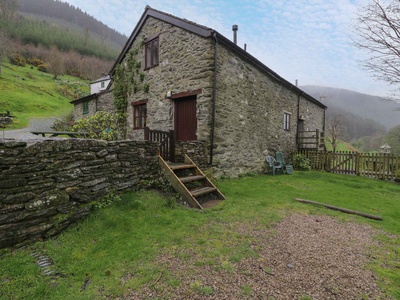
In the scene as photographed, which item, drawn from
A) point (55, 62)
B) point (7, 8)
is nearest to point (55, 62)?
point (55, 62)

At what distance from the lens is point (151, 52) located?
9.84 m

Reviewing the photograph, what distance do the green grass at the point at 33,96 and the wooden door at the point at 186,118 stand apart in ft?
40.4

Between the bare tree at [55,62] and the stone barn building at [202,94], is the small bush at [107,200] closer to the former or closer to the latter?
the stone barn building at [202,94]

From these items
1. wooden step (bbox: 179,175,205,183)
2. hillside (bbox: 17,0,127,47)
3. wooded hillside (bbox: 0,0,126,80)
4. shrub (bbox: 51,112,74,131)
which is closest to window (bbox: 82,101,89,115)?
shrub (bbox: 51,112,74,131)

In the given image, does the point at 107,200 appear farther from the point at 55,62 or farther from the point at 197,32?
the point at 55,62

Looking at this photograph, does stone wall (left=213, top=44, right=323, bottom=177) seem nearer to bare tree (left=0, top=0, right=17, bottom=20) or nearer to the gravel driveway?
the gravel driveway

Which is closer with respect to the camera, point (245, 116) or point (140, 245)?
point (140, 245)

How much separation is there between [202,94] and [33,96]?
84.1 ft

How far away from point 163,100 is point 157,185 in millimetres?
4943

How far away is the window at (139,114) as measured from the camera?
1037 centimetres

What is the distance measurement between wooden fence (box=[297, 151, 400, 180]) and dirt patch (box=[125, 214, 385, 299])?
8634mm

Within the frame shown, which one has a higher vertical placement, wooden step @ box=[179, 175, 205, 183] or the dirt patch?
wooden step @ box=[179, 175, 205, 183]

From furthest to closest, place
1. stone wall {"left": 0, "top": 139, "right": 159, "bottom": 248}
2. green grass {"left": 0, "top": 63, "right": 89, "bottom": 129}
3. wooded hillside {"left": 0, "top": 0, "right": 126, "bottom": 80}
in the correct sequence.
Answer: wooded hillside {"left": 0, "top": 0, "right": 126, "bottom": 80} < green grass {"left": 0, "top": 63, "right": 89, "bottom": 129} < stone wall {"left": 0, "top": 139, "right": 159, "bottom": 248}

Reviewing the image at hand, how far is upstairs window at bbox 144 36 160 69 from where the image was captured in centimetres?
958
